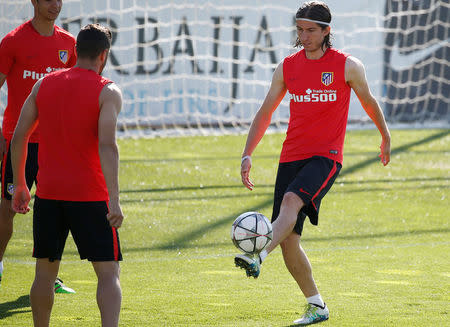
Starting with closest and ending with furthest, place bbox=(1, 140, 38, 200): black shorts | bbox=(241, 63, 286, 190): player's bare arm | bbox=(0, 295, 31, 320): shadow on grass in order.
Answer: bbox=(0, 295, 31, 320): shadow on grass, bbox=(241, 63, 286, 190): player's bare arm, bbox=(1, 140, 38, 200): black shorts

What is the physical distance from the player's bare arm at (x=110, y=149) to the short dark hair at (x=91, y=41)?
9.9 inches

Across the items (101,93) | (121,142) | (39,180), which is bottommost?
(121,142)

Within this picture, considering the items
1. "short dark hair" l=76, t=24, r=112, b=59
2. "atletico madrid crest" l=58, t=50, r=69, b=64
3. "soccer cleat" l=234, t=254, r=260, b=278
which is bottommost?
"soccer cleat" l=234, t=254, r=260, b=278

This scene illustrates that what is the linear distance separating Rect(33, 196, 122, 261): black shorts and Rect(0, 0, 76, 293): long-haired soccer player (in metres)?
1.89

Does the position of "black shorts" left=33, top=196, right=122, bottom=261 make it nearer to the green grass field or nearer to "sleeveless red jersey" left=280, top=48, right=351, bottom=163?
the green grass field

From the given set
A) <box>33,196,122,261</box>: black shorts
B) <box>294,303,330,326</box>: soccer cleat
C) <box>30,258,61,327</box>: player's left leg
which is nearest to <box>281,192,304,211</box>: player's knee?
<box>294,303,330,326</box>: soccer cleat

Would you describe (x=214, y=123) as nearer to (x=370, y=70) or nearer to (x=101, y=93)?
(x=370, y=70)

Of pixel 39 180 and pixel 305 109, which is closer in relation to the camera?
pixel 39 180

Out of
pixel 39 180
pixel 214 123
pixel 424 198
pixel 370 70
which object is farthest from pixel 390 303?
pixel 370 70

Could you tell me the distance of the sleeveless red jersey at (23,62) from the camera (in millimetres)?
6758

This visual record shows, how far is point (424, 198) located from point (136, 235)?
410 cm

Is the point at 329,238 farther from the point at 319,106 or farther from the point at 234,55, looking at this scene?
the point at 234,55

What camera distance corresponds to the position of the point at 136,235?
893cm

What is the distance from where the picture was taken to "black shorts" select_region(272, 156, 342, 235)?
5.66 m
